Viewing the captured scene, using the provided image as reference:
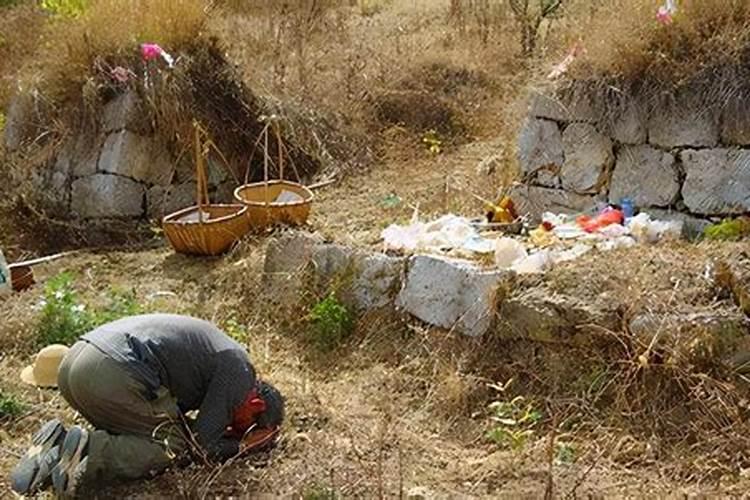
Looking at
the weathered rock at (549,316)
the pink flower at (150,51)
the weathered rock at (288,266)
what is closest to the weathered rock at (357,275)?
the weathered rock at (288,266)

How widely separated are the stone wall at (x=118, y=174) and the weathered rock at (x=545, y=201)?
130 inches

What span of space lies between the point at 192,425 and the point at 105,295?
2740 millimetres

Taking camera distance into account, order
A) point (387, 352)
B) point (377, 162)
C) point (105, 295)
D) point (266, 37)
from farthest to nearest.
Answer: point (266, 37), point (377, 162), point (105, 295), point (387, 352)

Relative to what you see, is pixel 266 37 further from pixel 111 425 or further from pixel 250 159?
pixel 111 425

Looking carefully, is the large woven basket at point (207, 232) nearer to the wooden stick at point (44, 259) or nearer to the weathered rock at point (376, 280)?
the wooden stick at point (44, 259)

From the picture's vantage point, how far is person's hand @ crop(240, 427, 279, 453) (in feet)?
15.8

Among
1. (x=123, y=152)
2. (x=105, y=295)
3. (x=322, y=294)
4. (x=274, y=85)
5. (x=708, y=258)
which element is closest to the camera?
(x=708, y=258)

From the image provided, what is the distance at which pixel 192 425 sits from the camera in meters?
4.73

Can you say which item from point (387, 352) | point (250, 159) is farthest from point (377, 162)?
point (387, 352)

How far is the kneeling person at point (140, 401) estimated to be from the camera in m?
4.47

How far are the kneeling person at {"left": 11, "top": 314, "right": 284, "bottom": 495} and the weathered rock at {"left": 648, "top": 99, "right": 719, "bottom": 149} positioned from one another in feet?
11.6

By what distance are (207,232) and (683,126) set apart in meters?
3.50

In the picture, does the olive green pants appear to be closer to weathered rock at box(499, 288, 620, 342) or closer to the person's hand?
the person's hand

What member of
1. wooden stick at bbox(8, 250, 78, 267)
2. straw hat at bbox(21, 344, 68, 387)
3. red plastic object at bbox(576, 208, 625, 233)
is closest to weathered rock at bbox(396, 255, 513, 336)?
red plastic object at bbox(576, 208, 625, 233)
